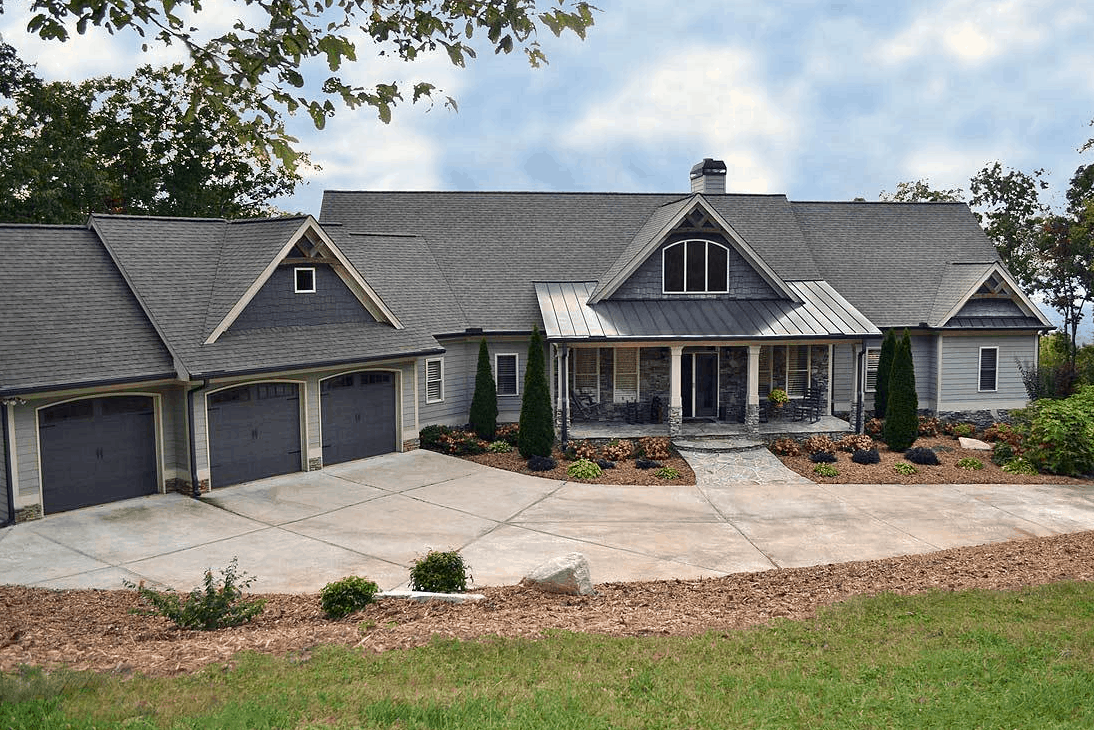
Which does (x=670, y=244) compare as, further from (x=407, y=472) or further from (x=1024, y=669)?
(x=1024, y=669)

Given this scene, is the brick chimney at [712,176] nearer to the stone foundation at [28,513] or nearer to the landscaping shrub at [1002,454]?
the landscaping shrub at [1002,454]

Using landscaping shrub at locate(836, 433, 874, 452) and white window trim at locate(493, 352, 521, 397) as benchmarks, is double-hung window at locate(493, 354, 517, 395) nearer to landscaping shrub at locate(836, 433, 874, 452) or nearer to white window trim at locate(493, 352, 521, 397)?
white window trim at locate(493, 352, 521, 397)

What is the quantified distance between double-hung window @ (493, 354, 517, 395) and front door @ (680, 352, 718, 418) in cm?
505

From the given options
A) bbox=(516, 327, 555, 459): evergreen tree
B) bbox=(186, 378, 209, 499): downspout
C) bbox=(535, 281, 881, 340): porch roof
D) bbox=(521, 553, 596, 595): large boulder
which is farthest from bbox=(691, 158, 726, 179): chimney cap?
bbox=(521, 553, 596, 595): large boulder

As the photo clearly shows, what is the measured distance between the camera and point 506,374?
84.4 ft

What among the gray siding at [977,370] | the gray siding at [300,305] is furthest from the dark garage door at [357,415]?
the gray siding at [977,370]

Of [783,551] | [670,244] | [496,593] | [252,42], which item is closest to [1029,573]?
[783,551]

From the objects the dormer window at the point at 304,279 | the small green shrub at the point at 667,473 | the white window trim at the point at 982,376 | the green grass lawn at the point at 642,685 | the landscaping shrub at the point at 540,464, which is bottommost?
the small green shrub at the point at 667,473

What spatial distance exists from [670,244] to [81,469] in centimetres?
1627

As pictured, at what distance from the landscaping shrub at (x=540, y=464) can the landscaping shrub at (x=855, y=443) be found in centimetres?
800

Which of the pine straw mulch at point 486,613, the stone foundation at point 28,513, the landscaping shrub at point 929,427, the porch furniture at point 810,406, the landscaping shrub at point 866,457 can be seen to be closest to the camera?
the pine straw mulch at point 486,613

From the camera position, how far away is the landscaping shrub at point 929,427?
25.7 meters

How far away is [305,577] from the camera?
1273cm

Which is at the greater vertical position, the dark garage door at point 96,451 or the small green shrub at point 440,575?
the dark garage door at point 96,451
